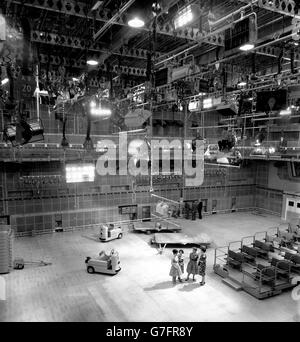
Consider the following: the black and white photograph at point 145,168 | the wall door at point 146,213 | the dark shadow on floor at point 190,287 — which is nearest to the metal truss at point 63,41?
the black and white photograph at point 145,168

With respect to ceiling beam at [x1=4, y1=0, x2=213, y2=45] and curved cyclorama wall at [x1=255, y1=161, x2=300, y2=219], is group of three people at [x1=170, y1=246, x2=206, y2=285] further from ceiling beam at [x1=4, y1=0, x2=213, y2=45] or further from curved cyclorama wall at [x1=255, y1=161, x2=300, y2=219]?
curved cyclorama wall at [x1=255, y1=161, x2=300, y2=219]

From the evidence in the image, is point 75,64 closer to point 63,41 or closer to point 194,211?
point 63,41

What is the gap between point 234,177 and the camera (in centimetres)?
2281

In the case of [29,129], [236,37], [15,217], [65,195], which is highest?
[236,37]

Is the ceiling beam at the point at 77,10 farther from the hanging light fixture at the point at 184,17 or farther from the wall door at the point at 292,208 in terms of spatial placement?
the wall door at the point at 292,208

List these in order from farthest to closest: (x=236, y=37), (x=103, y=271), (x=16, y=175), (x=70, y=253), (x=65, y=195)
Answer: (x=65, y=195)
(x=16, y=175)
(x=70, y=253)
(x=103, y=271)
(x=236, y=37)

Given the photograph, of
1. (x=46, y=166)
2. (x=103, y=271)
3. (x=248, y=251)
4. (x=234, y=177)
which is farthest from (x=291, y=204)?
(x=46, y=166)

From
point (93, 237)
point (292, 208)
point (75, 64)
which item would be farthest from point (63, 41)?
point (292, 208)

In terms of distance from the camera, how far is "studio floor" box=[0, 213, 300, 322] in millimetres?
8570

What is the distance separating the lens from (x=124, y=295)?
976 cm

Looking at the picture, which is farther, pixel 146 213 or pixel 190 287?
pixel 146 213

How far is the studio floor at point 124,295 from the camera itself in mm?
8570
